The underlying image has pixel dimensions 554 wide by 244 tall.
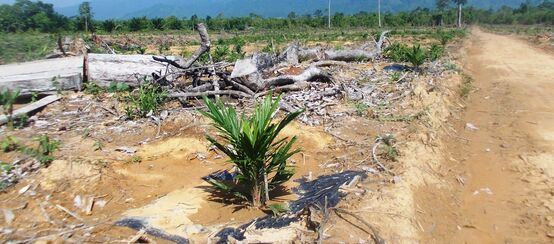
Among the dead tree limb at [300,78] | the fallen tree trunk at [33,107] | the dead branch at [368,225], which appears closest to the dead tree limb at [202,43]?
the dead tree limb at [300,78]

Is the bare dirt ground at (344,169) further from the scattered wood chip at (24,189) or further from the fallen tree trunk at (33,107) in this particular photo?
the fallen tree trunk at (33,107)

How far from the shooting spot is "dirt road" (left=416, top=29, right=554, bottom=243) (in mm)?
3543

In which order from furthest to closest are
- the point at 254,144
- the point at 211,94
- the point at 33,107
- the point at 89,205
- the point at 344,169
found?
the point at 211,94 < the point at 33,107 < the point at 344,169 < the point at 89,205 < the point at 254,144

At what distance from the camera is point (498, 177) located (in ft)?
14.9

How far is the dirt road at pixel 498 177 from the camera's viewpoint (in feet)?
11.6

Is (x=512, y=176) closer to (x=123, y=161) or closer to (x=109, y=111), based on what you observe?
(x=123, y=161)

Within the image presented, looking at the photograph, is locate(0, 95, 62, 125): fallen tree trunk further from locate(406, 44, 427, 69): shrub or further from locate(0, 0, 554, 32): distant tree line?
locate(0, 0, 554, 32): distant tree line

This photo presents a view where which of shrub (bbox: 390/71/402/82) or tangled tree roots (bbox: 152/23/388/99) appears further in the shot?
shrub (bbox: 390/71/402/82)

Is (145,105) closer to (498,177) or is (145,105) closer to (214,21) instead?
(498,177)

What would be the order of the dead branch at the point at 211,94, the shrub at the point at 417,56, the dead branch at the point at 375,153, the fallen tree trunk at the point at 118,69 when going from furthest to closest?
the shrub at the point at 417,56 → the fallen tree trunk at the point at 118,69 → the dead branch at the point at 211,94 → the dead branch at the point at 375,153

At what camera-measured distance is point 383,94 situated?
719cm

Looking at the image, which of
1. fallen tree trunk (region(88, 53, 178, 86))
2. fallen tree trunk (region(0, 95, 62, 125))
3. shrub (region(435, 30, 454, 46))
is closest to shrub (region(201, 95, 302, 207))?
fallen tree trunk (region(0, 95, 62, 125))

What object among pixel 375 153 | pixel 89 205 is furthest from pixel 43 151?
pixel 375 153

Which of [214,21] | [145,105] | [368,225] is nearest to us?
[368,225]
